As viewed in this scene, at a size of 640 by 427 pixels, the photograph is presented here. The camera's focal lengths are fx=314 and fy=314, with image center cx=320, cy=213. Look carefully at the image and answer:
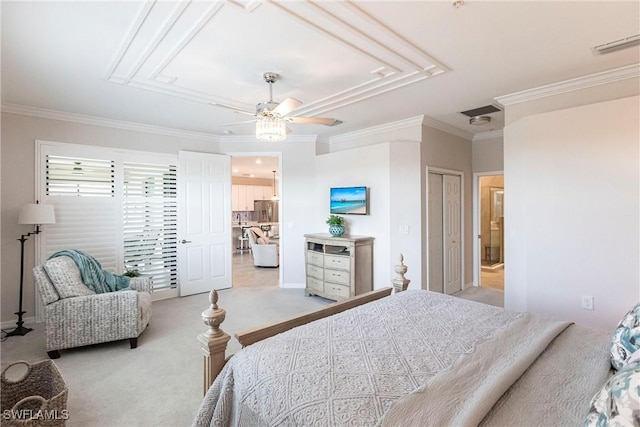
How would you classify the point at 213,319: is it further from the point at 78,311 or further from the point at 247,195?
the point at 247,195

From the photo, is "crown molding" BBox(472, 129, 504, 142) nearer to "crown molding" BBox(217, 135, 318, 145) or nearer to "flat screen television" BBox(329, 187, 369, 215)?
"flat screen television" BBox(329, 187, 369, 215)

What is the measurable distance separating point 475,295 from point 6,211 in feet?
21.4

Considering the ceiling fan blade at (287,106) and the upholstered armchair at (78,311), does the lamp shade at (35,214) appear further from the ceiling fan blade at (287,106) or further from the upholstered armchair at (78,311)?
the ceiling fan blade at (287,106)

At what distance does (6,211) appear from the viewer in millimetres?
3777

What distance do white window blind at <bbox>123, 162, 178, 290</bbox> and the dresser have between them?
7.31ft

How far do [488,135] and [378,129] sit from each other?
1973 millimetres

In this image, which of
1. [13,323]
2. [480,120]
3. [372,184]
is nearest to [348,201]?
[372,184]

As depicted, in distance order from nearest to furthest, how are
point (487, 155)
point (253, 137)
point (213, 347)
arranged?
Answer: point (213, 347) → point (487, 155) → point (253, 137)

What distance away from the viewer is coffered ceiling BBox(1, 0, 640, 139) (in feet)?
6.72

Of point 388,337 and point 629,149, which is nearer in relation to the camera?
point 388,337

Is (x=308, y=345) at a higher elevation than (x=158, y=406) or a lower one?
higher

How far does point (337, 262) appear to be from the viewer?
184 inches

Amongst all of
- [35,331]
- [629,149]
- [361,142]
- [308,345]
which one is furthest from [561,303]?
[35,331]

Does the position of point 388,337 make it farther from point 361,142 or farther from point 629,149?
point 361,142
